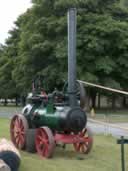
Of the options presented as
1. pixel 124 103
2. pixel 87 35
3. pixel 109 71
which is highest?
pixel 87 35

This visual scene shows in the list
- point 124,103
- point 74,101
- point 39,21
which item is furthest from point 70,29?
point 124,103

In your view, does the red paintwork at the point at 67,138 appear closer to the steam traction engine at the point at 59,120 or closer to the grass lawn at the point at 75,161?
the steam traction engine at the point at 59,120

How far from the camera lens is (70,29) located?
1028 centimetres

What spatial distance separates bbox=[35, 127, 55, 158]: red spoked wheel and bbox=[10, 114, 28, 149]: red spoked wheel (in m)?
0.50

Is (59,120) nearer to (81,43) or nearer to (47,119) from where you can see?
(47,119)

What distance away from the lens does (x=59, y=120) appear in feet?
31.6

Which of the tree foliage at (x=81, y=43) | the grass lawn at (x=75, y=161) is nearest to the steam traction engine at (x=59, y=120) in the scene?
the grass lawn at (x=75, y=161)

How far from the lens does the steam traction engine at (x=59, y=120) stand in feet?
31.6

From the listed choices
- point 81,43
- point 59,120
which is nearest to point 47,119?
point 59,120

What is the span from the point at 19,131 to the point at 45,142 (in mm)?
1240

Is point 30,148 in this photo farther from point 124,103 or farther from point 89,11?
point 124,103

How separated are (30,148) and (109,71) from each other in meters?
22.5

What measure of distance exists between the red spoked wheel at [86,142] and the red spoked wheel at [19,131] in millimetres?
1224

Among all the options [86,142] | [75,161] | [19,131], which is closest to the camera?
[75,161]
